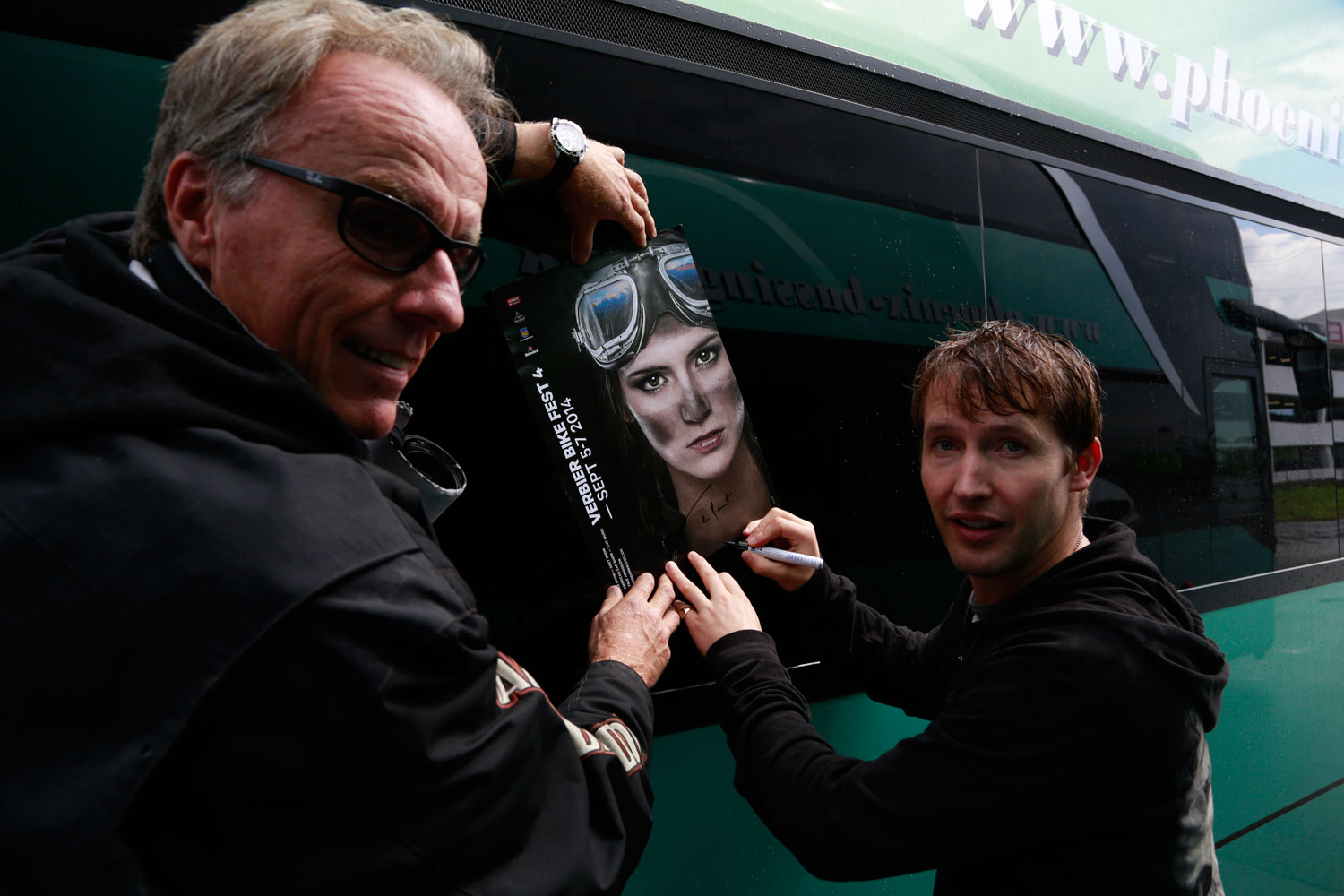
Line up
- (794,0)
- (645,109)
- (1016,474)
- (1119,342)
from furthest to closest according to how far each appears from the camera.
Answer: (1119,342), (794,0), (645,109), (1016,474)

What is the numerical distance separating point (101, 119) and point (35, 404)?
2.05 ft

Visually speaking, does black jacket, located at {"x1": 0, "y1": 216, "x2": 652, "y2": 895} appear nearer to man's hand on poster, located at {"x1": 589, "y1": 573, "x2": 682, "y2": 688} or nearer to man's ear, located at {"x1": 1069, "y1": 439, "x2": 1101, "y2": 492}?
man's hand on poster, located at {"x1": 589, "y1": 573, "x2": 682, "y2": 688}

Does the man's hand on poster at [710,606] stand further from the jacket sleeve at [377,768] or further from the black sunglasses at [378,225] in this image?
the black sunglasses at [378,225]

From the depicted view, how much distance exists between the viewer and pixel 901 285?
1768 millimetres

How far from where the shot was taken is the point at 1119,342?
2.18m

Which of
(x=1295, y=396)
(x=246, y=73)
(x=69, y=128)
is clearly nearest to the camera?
(x=246, y=73)

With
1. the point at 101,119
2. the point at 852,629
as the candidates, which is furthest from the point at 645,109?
the point at 852,629

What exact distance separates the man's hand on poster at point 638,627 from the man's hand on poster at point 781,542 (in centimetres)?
18

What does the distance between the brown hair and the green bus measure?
358 millimetres

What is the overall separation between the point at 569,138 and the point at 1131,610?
1.09 meters

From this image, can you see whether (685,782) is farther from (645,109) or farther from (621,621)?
(645,109)

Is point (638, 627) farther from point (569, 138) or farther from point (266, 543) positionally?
point (569, 138)

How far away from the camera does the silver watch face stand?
1.22 meters

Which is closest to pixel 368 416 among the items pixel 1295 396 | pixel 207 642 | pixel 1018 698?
pixel 207 642
